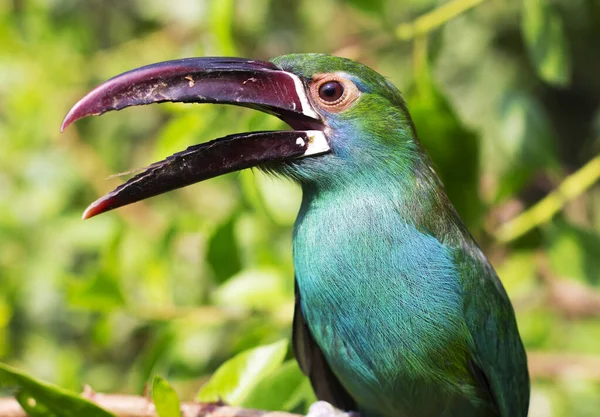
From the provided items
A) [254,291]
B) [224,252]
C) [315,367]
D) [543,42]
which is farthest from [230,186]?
[543,42]

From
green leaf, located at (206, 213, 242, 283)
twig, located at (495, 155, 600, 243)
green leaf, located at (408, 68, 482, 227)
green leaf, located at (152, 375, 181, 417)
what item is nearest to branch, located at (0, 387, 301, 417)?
green leaf, located at (152, 375, 181, 417)

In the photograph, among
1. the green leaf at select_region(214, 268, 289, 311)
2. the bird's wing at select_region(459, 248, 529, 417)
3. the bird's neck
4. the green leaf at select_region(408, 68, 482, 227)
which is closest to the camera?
the bird's neck

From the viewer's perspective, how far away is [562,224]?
3535 mm

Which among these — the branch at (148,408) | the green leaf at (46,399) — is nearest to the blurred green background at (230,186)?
the branch at (148,408)

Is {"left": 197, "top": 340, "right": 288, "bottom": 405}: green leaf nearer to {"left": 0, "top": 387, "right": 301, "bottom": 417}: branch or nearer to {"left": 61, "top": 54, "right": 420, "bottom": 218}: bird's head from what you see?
{"left": 0, "top": 387, "right": 301, "bottom": 417}: branch

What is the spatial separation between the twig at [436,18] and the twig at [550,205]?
0.86 metres

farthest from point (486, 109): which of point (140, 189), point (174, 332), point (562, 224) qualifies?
point (140, 189)

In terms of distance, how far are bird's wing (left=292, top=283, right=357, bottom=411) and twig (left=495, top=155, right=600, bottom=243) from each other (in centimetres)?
98

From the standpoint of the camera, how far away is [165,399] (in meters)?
2.42

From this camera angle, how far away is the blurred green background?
135 inches

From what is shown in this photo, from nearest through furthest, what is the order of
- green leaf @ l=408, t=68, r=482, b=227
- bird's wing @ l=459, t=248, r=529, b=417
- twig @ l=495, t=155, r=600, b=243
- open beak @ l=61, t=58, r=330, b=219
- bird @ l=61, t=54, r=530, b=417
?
open beak @ l=61, t=58, r=330, b=219
bird @ l=61, t=54, r=530, b=417
bird's wing @ l=459, t=248, r=529, b=417
green leaf @ l=408, t=68, r=482, b=227
twig @ l=495, t=155, r=600, b=243

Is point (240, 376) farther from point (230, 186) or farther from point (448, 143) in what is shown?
point (230, 186)

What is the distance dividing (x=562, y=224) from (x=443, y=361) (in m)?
1.03

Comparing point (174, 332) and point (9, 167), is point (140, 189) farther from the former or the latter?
point (9, 167)
